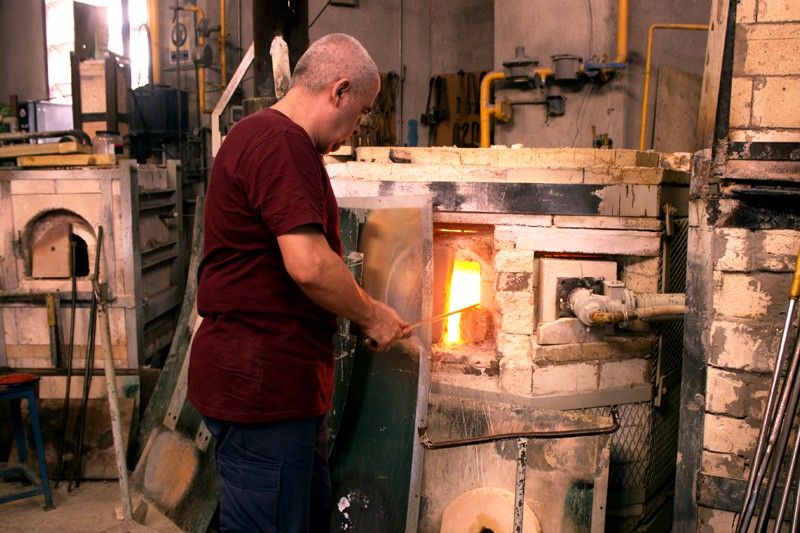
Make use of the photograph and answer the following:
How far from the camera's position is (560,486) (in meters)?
3.81

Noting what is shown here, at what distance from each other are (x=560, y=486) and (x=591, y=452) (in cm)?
27

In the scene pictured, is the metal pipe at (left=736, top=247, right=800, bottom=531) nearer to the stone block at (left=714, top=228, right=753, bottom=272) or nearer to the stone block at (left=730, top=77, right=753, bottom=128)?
the stone block at (left=714, top=228, right=753, bottom=272)

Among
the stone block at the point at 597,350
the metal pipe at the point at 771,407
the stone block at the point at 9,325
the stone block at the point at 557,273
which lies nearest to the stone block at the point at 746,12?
the metal pipe at the point at 771,407

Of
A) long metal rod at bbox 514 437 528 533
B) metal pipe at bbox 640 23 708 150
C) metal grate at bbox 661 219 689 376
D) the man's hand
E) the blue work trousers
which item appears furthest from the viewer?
metal pipe at bbox 640 23 708 150

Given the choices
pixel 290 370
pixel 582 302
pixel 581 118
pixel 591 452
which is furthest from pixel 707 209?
pixel 581 118

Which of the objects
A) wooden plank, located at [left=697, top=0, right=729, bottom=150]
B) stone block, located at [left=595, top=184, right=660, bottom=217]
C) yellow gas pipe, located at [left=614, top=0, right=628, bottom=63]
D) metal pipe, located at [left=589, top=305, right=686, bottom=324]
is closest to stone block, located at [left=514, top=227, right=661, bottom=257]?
stone block, located at [left=595, top=184, right=660, bottom=217]

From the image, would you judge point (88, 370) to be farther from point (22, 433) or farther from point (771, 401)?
point (771, 401)

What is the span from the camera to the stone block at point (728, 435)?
3.06 metres

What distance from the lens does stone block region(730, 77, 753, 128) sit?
9.62 ft

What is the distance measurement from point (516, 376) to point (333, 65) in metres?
2.34

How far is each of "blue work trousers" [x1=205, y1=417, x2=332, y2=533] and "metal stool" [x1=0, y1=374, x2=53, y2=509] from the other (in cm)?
316

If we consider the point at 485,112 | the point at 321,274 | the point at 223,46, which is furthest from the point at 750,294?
the point at 223,46

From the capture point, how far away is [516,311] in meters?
4.05

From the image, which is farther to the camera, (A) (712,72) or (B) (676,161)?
(B) (676,161)
